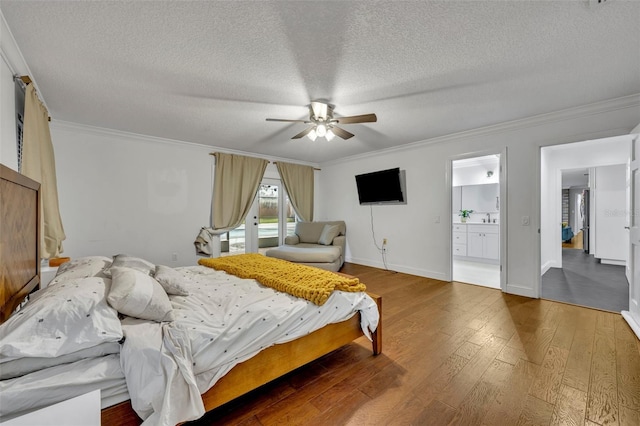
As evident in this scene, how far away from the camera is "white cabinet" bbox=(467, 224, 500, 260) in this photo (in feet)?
17.9

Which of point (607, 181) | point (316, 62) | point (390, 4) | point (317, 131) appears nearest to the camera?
point (390, 4)

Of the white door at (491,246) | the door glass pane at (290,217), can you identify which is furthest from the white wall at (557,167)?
the door glass pane at (290,217)

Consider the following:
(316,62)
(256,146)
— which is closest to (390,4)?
(316,62)

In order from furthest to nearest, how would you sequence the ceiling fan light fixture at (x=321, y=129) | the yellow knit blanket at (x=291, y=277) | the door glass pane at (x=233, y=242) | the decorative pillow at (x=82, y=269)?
the door glass pane at (x=233, y=242) → the ceiling fan light fixture at (x=321, y=129) → the yellow knit blanket at (x=291, y=277) → the decorative pillow at (x=82, y=269)

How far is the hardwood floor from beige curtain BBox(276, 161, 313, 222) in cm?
354

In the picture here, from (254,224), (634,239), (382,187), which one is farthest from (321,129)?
(634,239)

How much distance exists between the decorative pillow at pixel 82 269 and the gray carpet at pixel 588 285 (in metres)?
4.94

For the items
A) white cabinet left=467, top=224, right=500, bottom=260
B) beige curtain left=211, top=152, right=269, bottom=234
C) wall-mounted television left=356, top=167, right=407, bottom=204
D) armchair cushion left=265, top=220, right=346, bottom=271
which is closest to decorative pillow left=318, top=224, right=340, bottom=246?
armchair cushion left=265, top=220, right=346, bottom=271

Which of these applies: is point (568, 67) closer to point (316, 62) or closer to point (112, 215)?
point (316, 62)

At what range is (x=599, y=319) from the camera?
2.71 metres

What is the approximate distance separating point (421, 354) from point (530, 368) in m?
0.77

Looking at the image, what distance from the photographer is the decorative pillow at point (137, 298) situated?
1350 millimetres

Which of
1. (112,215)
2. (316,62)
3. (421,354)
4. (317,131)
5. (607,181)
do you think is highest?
(316,62)

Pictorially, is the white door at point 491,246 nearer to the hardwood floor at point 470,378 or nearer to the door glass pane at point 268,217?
the hardwood floor at point 470,378
